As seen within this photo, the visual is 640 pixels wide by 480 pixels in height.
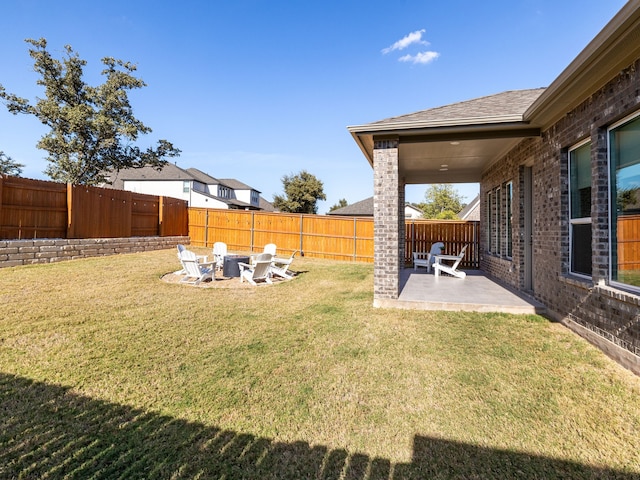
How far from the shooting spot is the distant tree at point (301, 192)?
3938 centimetres

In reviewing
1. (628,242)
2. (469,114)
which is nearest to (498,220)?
(469,114)

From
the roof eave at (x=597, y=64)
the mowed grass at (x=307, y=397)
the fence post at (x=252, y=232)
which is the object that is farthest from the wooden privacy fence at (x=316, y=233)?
the roof eave at (x=597, y=64)

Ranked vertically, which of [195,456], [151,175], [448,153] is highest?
[151,175]

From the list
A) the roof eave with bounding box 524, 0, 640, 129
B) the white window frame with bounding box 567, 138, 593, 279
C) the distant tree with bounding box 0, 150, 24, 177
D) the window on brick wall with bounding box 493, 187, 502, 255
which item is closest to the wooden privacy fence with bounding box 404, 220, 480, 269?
the window on brick wall with bounding box 493, 187, 502, 255

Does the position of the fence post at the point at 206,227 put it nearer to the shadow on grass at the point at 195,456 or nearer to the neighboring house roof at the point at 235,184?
the shadow on grass at the point at 195,456

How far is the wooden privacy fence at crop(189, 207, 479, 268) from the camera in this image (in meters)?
13.7

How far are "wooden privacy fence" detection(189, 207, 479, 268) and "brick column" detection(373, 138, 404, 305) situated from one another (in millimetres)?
8351

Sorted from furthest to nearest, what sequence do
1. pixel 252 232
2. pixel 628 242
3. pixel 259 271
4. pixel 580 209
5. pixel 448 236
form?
1. pixel 252 232
2. pixel 448 236
3. pixel 259 271
4. pixel 580 209
5. pixel 628 242

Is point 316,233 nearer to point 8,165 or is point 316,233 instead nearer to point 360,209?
point 360,209

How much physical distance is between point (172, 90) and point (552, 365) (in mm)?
17960

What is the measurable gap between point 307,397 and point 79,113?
24500mm

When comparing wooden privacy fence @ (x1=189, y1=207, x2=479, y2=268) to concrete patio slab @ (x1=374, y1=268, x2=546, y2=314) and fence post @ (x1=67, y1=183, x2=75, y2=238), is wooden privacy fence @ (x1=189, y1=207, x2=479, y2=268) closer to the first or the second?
concrete patio slab @ (x1=374, y1=268, x2=546, y2=314)

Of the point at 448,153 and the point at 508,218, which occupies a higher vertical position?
the point at 448,153

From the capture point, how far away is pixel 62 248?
10.8 meters
